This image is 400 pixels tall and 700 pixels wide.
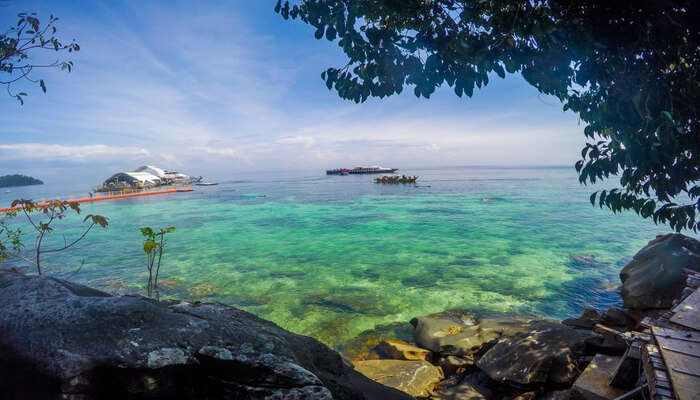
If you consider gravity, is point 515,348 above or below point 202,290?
above

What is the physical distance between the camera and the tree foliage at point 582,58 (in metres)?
3.09

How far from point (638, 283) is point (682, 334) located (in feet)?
18.9

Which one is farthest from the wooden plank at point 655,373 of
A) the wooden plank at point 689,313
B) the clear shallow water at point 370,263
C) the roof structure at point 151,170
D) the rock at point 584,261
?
the roof structure at point 151,170

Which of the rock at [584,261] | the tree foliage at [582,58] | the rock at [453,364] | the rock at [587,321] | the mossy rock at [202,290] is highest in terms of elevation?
the tree foliage at [582,58]

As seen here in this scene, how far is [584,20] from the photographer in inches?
125

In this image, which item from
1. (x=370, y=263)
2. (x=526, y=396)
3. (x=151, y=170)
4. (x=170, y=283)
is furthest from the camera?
(x=151, y=170)

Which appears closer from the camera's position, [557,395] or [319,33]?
[319,33]

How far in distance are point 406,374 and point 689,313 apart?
155 inches

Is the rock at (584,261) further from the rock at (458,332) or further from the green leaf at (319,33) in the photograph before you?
the green leaf at (319,33)

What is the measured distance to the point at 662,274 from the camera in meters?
7.27

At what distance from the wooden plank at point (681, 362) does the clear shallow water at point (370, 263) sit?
5798 mm

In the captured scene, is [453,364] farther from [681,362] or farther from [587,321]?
[587,321]

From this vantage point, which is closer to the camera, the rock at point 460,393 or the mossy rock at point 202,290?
the rock at point 460,393

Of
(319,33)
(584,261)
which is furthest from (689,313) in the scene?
(584,261)
